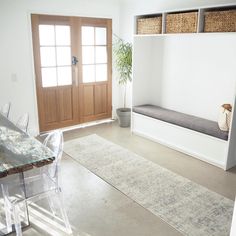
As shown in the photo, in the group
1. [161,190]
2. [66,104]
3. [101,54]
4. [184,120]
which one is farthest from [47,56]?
[161,190]

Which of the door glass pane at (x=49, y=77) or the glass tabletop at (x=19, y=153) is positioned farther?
the door glass pane at (x=49, y=77)

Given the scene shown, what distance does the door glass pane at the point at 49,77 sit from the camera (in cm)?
467

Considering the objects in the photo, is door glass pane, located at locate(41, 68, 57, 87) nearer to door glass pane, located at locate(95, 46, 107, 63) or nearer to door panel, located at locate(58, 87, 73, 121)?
door panel, located at locate(58, 87, 73, 121)

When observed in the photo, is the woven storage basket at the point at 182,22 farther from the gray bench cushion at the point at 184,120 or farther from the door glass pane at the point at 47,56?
the door glass pane at the point at 47,56

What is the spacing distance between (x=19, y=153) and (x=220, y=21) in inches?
111

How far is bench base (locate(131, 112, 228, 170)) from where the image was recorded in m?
3.62

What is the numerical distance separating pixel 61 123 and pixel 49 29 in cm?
169

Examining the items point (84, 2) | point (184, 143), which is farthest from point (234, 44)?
point (84, 2)

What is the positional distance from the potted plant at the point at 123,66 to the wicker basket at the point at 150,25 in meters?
0.60

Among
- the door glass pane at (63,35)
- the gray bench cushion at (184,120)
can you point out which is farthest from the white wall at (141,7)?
the door glass pane at (63,35)

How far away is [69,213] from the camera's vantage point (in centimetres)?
268

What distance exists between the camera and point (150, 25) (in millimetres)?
4246

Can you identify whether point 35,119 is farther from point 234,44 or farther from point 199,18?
point 234,44

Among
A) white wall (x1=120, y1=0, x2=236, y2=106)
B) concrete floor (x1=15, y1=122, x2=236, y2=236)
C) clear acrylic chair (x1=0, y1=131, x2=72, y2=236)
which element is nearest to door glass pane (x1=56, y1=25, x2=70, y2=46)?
white wall (x1=120, y1=0, x2=236, y2=106)
